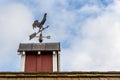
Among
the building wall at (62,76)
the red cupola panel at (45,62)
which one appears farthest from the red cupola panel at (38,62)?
the building wall at (62,76)

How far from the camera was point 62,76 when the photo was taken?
738 centimetres

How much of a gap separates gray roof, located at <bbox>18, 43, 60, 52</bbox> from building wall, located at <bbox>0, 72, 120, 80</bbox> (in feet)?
15.5

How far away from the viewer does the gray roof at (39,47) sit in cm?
1221

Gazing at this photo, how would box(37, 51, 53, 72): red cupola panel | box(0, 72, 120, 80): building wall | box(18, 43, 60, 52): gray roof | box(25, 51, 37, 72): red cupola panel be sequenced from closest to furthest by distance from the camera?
box(0, 72, 120, 80): building wall → box(25, 51, 37, 72): red cupola panel → box(37, 51, 53, 72): red cupola panel → box(18, 43, 60, 52): gray roof

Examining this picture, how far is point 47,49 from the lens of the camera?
12.3 m

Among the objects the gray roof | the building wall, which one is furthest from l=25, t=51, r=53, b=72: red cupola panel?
the building wall

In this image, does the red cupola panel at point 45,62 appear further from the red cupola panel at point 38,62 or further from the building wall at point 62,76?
the building wall at point 62,76

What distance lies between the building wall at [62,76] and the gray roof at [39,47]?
4.73 metres

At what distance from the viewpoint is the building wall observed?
289 inches

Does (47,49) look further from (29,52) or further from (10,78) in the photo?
(10,78)

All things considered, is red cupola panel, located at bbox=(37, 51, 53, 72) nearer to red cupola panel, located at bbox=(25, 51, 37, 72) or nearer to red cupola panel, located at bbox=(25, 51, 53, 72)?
red cupola panel, located at bbox=(25, 51, 53, 72)

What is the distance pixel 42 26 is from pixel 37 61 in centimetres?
212

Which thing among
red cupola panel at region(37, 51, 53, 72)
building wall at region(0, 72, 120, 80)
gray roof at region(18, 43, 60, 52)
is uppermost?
gray roof at region(18, 43, 60, 52)

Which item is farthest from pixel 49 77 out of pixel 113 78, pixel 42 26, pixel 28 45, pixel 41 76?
pixel 42 26
